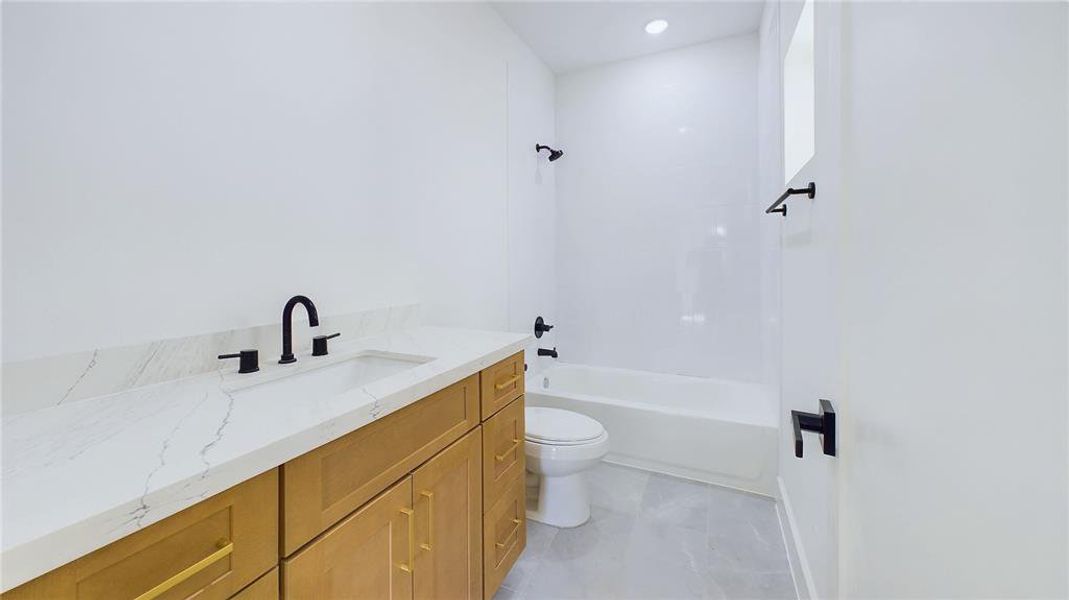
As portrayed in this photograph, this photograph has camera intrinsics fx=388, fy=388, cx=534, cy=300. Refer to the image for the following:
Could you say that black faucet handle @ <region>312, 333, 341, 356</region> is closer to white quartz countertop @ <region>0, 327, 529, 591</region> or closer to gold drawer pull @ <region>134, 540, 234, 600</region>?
white quartz countertop @ <region>0, 327, 529, 591</region>

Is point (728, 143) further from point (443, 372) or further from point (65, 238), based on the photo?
point (65, 238)

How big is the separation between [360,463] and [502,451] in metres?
0.61

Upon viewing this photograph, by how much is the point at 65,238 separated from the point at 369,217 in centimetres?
80

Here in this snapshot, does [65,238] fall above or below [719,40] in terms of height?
below

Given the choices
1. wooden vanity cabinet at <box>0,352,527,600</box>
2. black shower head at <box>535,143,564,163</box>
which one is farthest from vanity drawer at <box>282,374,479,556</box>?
black shower head at <box>535,143,564,163</box>

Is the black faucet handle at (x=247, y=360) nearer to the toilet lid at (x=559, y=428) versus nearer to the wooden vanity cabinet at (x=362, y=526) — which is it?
the wooden vanity cabinet at (x=362, y=526)

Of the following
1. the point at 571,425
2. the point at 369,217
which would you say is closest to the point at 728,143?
the point at 571,425

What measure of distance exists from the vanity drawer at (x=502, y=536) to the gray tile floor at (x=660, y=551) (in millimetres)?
154

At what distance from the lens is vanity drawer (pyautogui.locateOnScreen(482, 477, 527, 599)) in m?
1.22

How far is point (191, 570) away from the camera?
0.51 metres

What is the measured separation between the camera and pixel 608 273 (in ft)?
9.65

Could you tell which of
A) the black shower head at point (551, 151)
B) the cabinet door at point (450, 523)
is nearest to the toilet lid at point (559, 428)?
the cabinet door at point (450, 523)

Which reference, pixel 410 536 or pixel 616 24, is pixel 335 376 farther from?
pixel 616 24

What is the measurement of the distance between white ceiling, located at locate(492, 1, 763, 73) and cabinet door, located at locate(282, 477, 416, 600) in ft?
8.33
